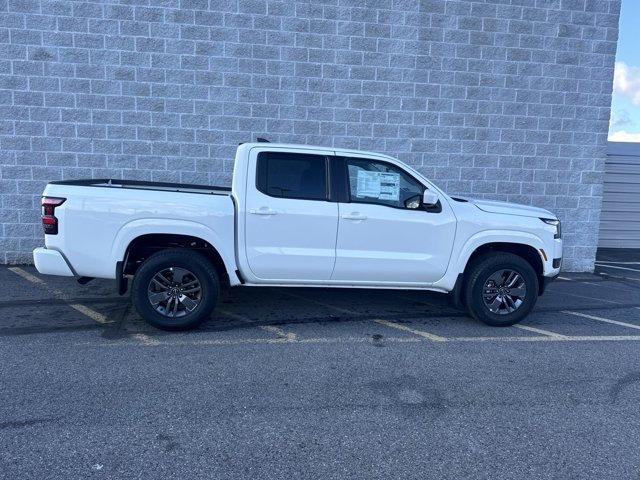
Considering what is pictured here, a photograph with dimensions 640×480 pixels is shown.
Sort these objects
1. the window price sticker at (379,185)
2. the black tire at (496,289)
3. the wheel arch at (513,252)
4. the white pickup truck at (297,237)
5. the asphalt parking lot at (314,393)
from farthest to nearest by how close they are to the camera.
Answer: the wheel arch at (513,252)
the black tire at (496,289)
the window price sticker at (379,185)
the white pickup truck at (297,237)
the asphalt parking lot at (314,393)

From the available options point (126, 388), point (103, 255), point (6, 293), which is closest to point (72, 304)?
point (6, 293)

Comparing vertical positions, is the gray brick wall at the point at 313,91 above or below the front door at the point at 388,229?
above

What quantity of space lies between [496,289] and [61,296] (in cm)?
547

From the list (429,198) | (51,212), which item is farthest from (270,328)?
(51,212)

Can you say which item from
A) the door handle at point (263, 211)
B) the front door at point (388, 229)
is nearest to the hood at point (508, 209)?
the front door at point (388, 229)

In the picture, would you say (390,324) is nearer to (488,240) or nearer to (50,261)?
(488,240)

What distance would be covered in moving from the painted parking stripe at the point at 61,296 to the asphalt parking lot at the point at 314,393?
1.6 inches

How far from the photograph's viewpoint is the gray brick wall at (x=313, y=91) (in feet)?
27.2

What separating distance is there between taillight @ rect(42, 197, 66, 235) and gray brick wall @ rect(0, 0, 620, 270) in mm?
3524

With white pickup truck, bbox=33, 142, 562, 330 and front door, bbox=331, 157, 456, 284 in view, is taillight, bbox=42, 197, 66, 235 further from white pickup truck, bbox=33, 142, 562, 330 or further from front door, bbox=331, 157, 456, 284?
front door, bbox=331, 157, 456, 284

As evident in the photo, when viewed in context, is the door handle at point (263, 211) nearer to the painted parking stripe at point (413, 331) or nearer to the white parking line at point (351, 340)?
the white parking line at point (351, 340)

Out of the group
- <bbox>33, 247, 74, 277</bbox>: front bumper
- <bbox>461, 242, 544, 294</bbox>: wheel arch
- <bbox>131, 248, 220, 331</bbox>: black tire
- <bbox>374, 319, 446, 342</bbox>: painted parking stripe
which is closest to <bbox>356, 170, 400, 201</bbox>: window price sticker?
<bbox>461, 242, 544, 294</bbox>: wheel arch

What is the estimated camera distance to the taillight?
5.13 meters

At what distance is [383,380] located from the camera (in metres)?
4.41
